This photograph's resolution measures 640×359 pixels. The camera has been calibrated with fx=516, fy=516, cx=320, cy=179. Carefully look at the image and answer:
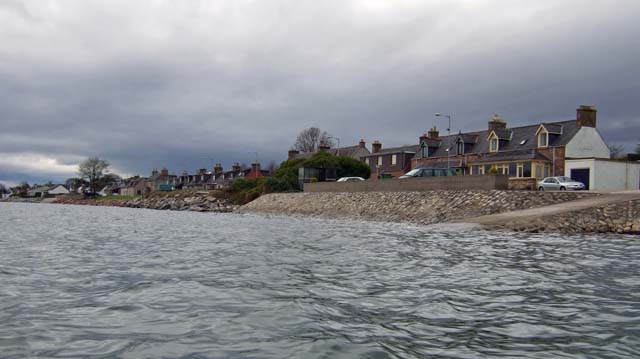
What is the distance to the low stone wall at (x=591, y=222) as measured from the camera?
26.3m

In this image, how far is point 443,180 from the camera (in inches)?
1657

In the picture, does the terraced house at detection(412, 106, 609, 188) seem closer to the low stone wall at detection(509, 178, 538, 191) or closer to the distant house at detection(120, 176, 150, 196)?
the low stone wall at detection(509, 178, 538, 191)

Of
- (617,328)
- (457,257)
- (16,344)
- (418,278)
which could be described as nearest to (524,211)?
(457,257)

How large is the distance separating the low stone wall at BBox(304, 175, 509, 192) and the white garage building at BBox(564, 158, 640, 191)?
15.1 m

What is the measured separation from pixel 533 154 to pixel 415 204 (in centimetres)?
2060

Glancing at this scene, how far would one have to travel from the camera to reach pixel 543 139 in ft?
185

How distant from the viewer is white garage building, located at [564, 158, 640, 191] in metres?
48.2

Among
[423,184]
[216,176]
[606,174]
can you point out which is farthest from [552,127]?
[216,176]

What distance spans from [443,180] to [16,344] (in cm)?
3802

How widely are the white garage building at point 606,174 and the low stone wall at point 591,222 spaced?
21.9 meters

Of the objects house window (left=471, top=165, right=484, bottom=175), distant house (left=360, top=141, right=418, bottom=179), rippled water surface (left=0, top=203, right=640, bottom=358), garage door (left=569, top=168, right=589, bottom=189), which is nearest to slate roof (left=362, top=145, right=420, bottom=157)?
distant house (left=360, top=141, right=418, bottom=179)

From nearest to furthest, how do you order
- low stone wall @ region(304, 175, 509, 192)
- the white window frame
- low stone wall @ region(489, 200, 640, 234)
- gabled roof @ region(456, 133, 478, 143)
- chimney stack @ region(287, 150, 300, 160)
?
low stone wall @ region(489, 200, 640, 234), low stone wall @ region(304, 175, 509, 192), the white window frame, gabled roof @ region(456, 133, 478, 143), chimney stack @ region(287, 150, 300, 160)

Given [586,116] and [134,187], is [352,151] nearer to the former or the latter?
[586,116]

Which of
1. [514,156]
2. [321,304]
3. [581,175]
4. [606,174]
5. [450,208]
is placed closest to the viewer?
[321,304]
